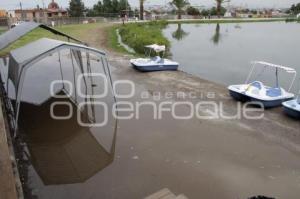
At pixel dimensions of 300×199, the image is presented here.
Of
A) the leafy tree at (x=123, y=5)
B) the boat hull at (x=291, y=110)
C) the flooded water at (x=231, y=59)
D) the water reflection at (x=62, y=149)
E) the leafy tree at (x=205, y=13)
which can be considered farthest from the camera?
the leafy tree at (x=205, y=13)

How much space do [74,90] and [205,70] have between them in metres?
9.04

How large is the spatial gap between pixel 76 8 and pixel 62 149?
192 ft

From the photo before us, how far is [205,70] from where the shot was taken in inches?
729

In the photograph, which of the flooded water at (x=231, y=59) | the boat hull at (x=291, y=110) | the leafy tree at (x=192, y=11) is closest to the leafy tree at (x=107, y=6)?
the leafy tree at (x=192, y=11)

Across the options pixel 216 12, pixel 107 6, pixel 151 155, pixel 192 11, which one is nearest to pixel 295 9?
pixel 216 12

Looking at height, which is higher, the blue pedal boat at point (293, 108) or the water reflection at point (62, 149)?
the blue pedal boat at point (293, 108)

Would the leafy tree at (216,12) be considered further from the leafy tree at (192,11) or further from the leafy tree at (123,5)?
the leafy tree at (123,5)

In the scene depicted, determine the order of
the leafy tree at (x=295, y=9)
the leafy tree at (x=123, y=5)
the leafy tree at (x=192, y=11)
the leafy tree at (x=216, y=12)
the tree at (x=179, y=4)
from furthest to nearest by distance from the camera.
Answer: the leafy tree at (x=295, y=9) → the leafy tree at (x=192, y=11) → the leafy tree at (x=216, y=12) → the tree at (x=179, y=4) → the leafy tree at (x=123, y=5)

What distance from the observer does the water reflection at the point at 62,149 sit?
6.57 metres

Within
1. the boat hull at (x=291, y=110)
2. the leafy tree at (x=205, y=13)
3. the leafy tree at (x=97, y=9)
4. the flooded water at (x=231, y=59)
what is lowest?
the flooded water at (x=231, y=59)

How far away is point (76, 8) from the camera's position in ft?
202

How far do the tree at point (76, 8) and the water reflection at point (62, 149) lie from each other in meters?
55.4

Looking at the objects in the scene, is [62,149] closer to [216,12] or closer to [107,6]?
[107,6]

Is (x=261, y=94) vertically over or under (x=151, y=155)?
over
